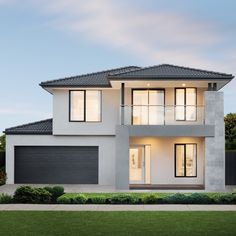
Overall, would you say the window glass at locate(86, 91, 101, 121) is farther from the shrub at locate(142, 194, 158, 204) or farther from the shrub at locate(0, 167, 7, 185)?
the shrub at locate(142, 194, 158, 204)

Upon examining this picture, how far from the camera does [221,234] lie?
43.1ft

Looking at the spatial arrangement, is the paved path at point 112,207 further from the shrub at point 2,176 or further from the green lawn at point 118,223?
the shrub at point 2,176

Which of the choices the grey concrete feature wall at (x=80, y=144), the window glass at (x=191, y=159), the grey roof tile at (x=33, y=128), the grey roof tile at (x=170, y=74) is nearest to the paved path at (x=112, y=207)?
the grey roof tile at (x=170, y=74)

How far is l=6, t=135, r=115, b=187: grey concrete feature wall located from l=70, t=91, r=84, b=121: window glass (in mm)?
1181

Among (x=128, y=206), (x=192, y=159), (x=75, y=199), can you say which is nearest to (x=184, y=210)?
(x=128, y=206)

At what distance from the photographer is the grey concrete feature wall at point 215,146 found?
2675 centimetres

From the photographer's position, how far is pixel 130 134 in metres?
26.8

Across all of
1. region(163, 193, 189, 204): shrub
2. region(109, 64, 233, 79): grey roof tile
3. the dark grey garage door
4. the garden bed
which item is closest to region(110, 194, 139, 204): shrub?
the garden bed

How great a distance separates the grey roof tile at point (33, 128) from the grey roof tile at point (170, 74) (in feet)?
21.0

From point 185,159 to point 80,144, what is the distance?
20.2ft

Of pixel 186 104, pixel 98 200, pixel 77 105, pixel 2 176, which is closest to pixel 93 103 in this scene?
pixel 77 105

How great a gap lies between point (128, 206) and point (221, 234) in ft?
18.1

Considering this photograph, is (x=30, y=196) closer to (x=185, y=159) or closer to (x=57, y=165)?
(x=57, y=165)

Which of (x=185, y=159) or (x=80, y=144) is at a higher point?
(x=80, y=144)
